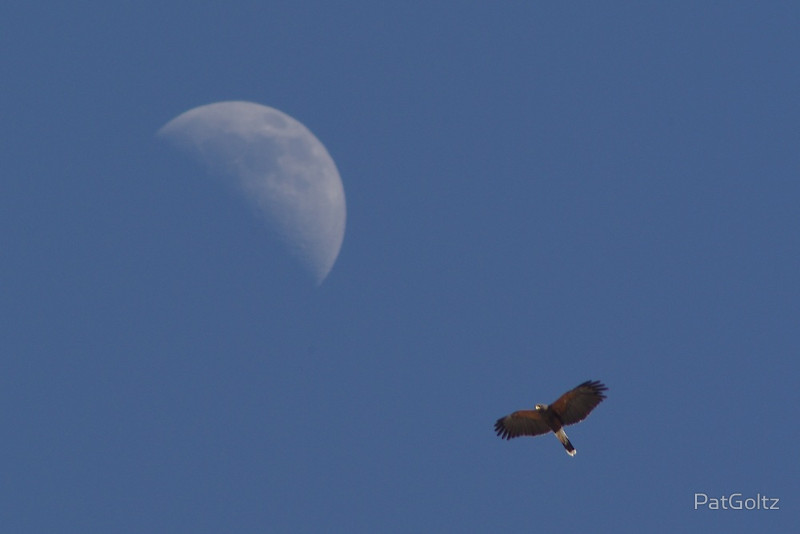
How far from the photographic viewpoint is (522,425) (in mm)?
44250

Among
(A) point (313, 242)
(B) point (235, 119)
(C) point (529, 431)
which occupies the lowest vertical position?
(C) point (529, 431)

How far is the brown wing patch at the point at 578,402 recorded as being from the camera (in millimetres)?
42844

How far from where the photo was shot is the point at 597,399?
43031 mm

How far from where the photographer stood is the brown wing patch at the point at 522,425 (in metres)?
44.0

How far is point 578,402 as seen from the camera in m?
43.2

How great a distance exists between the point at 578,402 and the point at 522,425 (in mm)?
2099

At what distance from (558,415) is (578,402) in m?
0.91

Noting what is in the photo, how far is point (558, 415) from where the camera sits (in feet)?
144

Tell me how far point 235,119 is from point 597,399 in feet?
72.7

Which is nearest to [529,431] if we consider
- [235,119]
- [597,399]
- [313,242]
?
[597,399]

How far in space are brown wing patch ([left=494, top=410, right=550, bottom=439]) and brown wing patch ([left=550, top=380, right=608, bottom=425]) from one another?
65 cm

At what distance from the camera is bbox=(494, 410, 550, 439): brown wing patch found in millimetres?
44031

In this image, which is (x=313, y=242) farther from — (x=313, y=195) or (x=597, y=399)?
(x=597, y=399)

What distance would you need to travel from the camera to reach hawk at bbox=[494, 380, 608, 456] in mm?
43003
